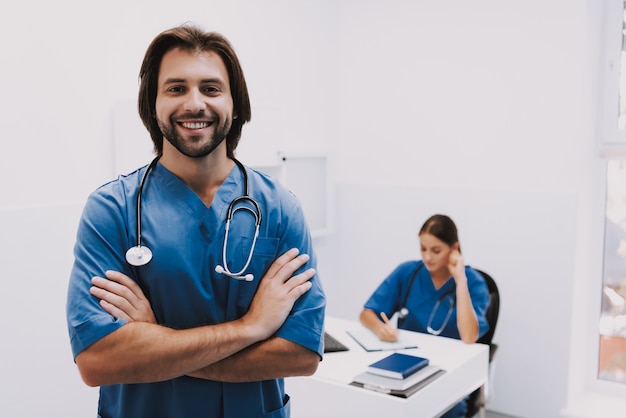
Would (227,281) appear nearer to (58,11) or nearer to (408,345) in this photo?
(408,345)

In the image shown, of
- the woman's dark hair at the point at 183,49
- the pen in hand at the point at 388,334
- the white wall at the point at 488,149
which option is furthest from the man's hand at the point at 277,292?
the white wall at the point at 488,149

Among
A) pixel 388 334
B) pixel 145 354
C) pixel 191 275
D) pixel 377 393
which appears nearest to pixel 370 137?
pixel 388 334

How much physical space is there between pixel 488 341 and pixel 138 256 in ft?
5.53

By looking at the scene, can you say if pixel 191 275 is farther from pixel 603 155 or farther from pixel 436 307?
pixel 603 155

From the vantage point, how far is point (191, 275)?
4.12ft

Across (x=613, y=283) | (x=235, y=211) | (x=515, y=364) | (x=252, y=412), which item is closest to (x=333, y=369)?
(x=252, y=412)

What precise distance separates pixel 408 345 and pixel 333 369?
0.35 meters

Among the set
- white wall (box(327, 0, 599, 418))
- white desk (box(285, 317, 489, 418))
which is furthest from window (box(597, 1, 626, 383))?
white desk (box(285, 317, 489, 418))

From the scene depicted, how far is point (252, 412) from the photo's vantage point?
131cm

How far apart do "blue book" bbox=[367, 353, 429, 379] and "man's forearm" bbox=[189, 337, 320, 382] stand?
26.4 inches

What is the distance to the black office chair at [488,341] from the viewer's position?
2270 mm

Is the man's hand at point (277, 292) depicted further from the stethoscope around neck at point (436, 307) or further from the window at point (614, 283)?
the window at point (614, 283)

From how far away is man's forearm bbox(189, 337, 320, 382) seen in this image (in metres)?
1.26

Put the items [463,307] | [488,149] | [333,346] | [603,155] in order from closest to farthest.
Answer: [333,346] → [463,307] → [603,155] → [488,149]
